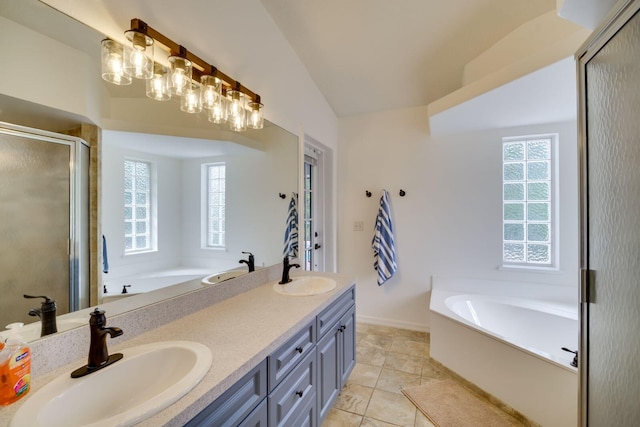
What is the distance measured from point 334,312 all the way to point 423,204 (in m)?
1.86

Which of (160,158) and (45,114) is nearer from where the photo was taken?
(45,114)

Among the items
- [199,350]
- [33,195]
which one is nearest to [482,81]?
[199,350]

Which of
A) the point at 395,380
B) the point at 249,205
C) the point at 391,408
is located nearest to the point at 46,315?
the point at 249,205

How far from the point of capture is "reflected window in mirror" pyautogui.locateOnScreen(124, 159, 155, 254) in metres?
1.17

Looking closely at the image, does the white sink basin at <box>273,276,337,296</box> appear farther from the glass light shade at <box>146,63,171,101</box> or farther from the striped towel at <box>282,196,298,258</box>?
the glass light shade at <box>146,63,171,101</box>

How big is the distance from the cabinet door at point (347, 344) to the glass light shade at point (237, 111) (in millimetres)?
1440

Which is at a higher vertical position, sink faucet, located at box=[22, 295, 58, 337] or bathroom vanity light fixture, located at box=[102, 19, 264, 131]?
bathroom vanity light fixture, located at box=[102, 19, 264, 131]

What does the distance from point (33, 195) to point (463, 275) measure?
128 inches

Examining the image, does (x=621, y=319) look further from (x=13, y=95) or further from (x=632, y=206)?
(x=13, y=95)

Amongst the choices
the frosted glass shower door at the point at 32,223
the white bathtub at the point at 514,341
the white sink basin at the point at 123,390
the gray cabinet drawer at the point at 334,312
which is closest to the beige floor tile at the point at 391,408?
the white bathtub at the point at 514,341

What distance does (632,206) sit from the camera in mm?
771

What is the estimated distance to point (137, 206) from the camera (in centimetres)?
120

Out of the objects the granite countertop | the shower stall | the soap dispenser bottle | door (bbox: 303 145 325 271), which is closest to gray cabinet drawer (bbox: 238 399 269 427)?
the granite countertop

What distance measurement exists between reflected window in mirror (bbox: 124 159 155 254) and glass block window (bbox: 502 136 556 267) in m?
3.05
